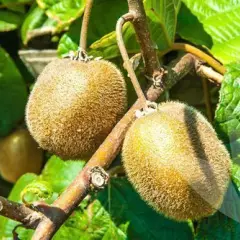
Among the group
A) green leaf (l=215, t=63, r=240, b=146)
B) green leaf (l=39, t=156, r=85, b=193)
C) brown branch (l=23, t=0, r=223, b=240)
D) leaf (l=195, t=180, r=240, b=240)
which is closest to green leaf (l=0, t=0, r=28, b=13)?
green leaf (l=39, t=156, r=85, b=193)

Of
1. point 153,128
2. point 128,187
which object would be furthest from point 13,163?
point 153,128

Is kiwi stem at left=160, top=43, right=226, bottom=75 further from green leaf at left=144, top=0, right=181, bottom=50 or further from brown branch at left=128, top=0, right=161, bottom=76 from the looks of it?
brown branch at left=128, top=0, right=161, bottom=76

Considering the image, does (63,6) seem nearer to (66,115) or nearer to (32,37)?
(32,37)

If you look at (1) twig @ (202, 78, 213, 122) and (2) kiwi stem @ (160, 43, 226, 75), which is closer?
(2) kiwi stem @ (160, 43, 226, 75)

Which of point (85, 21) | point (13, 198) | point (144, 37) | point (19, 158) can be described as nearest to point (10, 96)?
point (19, 158)

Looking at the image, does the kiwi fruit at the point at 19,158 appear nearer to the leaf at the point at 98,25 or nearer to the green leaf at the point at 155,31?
the leaf at the point at 98,25

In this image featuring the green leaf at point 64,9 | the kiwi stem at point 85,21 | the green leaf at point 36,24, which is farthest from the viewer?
the green leaf at point 36,24

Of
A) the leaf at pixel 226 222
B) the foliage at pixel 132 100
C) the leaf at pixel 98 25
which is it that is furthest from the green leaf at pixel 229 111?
the leaf at pixel 98 25
